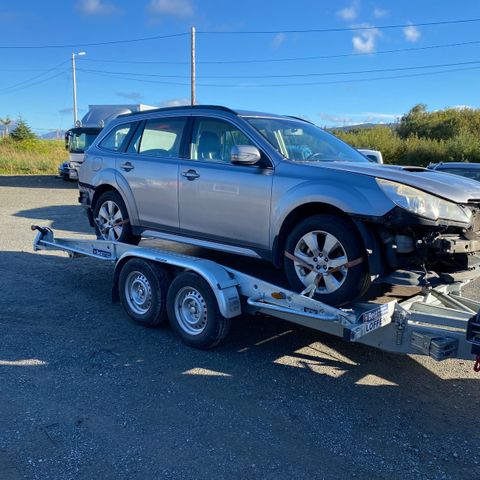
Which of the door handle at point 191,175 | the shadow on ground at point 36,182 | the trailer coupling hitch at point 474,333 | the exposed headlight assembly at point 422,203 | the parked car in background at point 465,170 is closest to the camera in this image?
the trailer coupling hitch at point 474,333

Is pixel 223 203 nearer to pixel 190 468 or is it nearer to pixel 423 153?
pixel 190 468

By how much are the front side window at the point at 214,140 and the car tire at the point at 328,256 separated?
1.17 meters

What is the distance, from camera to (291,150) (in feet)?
15.9

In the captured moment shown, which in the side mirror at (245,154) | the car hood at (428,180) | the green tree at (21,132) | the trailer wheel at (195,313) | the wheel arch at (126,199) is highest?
the green tree at (21,132)

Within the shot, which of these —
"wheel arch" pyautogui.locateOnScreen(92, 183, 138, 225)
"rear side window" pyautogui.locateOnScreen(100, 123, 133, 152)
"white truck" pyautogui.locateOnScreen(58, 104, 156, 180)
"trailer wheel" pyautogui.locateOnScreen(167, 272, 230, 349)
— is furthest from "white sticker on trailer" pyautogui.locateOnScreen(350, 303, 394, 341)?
"white truck" pyautogui.locateOnScreen(58, 104, 156, 180)

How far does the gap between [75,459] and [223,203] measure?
8.68 ft

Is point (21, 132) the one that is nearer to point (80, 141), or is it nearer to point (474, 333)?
point (80, 141)

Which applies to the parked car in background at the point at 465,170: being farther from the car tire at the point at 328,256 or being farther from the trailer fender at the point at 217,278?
the trailer fender at the point at 217,278

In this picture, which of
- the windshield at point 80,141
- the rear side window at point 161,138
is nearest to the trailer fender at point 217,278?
the rear side window at point 161,138

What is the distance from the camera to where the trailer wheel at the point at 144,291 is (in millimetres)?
5227

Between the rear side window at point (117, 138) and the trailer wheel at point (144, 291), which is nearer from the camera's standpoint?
the trailer wheel at point (144, 291)

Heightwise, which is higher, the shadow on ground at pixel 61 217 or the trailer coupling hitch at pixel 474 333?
the trailer coupling hitch at pixel 474 333

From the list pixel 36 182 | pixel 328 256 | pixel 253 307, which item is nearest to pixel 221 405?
pixel 253 307

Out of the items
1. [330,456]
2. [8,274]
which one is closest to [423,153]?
[8,274]
